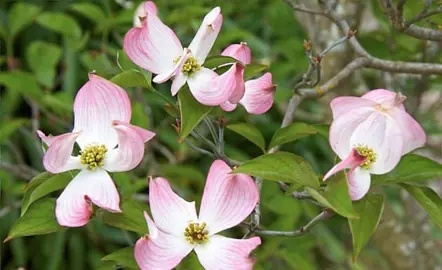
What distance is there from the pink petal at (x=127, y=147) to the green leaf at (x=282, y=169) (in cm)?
9

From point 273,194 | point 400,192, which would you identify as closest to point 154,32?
point 273,194

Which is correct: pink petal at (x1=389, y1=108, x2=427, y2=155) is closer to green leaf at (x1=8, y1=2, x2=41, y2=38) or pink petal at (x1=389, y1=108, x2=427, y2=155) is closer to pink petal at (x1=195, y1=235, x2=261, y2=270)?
pink petal at (x1=195, y1=235, x2=261, y2=270)

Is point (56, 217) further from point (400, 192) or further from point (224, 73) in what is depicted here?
point (400, 192)

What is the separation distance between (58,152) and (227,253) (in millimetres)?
172

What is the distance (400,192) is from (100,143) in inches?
59.6

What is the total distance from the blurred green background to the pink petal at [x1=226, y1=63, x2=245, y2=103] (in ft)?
1.19

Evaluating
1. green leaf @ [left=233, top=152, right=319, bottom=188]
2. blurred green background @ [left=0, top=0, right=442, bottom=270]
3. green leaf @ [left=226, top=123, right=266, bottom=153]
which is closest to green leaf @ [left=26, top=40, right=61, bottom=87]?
blurred green background @ [left=0, top=0, right=442, bottom=270]

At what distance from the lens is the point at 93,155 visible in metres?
0.66

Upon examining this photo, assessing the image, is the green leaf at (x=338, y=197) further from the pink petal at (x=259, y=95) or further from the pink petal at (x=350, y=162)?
the pink petal at (x=259, y=95)

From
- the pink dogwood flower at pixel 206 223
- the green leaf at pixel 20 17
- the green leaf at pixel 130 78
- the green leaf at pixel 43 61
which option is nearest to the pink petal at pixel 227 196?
the pink dogwood flower at pixel 206 223

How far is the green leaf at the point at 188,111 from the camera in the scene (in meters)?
0.63

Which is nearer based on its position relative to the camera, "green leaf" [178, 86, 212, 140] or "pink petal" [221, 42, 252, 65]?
"green leaf" [178, 86, 212, 140]

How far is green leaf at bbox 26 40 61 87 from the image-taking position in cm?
155

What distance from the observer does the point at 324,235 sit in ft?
6.39
